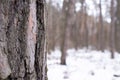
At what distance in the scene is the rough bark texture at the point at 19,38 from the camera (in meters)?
1.83

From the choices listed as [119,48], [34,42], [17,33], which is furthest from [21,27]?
[119,48]

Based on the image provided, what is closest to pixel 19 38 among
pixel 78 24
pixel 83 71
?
pixel 83 71

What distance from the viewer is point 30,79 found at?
199cm

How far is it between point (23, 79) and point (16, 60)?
17cm

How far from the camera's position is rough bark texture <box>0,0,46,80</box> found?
6.00 ft

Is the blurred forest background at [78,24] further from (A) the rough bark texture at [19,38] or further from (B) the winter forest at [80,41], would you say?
(A) the rough bark texture at [19,38]

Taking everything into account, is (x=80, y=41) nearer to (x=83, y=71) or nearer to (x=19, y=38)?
(x=83, y=71)

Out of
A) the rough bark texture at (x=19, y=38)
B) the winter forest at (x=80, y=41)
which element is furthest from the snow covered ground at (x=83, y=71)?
the rough bark texture at (x=19, y=38)

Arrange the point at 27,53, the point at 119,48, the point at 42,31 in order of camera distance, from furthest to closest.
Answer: the point at 119,48 < the point at 42,31 < the point at 27,53

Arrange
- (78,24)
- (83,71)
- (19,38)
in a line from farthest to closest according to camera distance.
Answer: (78,24)
(83,71)
(19,38)

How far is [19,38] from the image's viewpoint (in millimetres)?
1881

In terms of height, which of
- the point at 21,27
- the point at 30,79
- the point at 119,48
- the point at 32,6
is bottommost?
the point at 119,48

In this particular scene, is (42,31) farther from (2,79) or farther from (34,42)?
(2,79)

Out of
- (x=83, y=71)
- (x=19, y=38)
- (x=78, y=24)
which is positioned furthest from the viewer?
(x=78, y=24)
